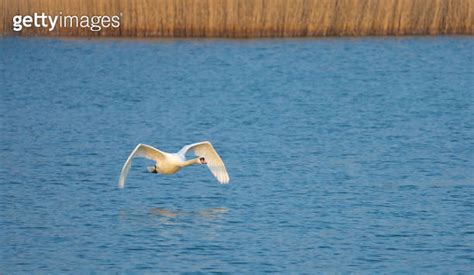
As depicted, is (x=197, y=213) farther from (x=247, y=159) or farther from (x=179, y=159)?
(x=247, y=159)

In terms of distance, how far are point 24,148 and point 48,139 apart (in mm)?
938

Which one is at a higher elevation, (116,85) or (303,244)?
(303,244)

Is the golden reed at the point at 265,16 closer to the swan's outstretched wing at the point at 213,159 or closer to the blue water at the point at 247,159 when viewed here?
the blue water at the point at 247,159

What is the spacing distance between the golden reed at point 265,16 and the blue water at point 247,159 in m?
1.11

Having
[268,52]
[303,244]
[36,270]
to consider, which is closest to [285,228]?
[303,244]

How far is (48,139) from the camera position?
22.8 meters

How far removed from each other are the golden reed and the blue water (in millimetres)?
1110

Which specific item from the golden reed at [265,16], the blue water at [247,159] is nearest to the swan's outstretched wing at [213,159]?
the blue water at [247,159]

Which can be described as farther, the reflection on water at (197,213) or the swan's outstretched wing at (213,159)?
the reflection on water at (197,213)

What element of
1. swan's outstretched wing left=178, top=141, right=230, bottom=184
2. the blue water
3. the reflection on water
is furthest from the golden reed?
swan's outstretched wing left=178, top=141, right=230, bottom=184

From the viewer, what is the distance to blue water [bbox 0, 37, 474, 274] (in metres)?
14.8

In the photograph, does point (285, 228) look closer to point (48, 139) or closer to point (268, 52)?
point (48, 139)

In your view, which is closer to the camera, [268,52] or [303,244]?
[303,244]

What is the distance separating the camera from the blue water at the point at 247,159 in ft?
48.5
